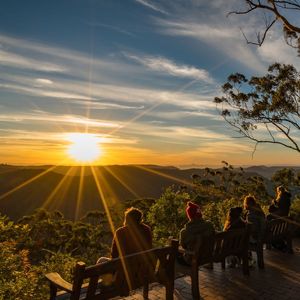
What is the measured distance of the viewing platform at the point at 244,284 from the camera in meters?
6.12

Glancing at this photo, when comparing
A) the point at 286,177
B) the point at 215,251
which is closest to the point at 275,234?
the point at 215,251

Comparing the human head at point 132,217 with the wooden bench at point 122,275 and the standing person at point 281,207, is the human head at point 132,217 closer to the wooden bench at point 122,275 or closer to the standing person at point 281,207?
the wooden bench at point 122,275

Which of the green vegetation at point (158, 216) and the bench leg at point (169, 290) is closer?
the bench leg at point (169, 290)

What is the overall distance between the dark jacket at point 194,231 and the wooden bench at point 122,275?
0.80 m

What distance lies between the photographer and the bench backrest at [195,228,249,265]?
635 centimetres

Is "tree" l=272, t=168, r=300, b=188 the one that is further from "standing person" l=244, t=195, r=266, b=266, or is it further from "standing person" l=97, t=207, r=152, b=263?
"standing person" l=97, t=207, r=152, b=263

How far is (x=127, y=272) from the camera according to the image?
16.1 ft

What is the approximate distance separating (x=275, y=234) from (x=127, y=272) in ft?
16.2

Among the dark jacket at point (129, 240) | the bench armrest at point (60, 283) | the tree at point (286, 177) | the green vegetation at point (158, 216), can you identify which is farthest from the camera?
the tree at point (286, 177)

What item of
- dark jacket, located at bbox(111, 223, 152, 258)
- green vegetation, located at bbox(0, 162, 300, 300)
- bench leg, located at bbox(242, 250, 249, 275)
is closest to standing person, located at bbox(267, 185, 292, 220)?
bench leg, located at bbox(242, 250, 249, 275)

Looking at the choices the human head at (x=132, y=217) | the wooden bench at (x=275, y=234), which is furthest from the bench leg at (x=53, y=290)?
the wooden bench at (x=275, y=234)

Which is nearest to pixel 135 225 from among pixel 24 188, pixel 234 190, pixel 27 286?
pixel 27 286

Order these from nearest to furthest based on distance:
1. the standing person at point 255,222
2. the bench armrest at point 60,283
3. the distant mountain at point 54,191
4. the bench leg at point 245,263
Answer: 1. the bench armrest at point 60,283
2. the bench leg at point 245,263
3. the standing person at point 255,222
4. the distant mountain at point 54,191

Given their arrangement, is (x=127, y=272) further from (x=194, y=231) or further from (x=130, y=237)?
(x=194, y=231)
